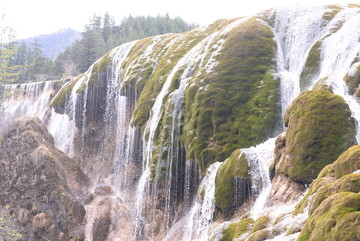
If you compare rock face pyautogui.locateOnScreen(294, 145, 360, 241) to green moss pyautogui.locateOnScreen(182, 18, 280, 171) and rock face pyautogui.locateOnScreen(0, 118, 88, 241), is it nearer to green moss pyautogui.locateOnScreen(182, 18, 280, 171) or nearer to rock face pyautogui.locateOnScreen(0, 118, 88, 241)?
green moss pyautogui.locateOnScreen(182, 18, 280, 171)

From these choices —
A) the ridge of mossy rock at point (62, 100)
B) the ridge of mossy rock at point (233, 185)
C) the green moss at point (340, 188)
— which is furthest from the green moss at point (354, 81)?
the ridge of mossy rock at point (62, 100)

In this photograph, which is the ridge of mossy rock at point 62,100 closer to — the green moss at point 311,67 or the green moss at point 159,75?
the green moss at point 159,75

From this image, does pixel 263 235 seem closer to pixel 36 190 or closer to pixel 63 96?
pixel 36 190

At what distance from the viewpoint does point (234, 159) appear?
720 inches

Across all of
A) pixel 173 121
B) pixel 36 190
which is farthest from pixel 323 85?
pixel 36 190

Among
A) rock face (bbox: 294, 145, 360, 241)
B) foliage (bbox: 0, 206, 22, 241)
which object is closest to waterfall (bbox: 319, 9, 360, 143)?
rock face (bbox: 294, 145, 360, 241)

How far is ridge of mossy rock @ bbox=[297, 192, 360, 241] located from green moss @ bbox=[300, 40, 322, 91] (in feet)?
53.1

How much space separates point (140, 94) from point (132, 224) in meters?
12.3

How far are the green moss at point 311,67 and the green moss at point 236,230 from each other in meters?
12.9

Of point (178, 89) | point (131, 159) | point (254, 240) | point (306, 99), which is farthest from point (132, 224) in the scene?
point (254, 240)

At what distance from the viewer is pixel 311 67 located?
23.3 meters

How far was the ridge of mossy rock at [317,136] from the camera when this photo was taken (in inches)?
569

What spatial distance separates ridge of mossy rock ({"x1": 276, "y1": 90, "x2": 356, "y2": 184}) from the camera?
569 inches

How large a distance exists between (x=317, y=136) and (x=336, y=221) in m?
8.90
